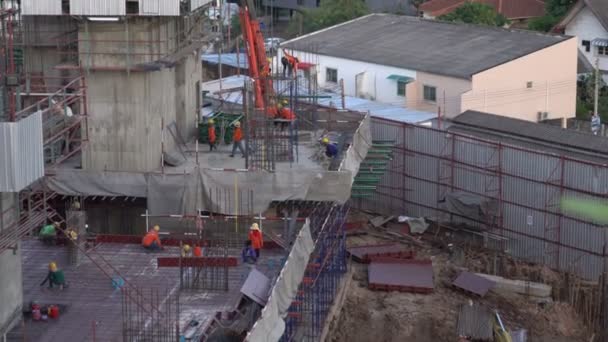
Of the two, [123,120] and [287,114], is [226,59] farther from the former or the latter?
[123,120]

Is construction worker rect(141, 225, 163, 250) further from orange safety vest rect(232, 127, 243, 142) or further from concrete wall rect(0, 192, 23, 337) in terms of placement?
orange safety vest rect(232, 127, 243, 142)

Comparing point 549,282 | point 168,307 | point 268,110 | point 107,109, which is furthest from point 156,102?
point 549,282

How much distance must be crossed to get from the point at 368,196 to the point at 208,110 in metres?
6.63

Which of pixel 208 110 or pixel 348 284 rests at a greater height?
pixel 208 110

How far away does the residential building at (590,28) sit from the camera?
66688 mm

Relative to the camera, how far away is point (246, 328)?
1035 inches

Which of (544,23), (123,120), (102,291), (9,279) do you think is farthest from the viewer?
(544,23)

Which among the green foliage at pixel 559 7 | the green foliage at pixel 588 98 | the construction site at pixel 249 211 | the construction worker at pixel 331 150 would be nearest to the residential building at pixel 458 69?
the green foliage at pixel 588 98

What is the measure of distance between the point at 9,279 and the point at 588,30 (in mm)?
47963

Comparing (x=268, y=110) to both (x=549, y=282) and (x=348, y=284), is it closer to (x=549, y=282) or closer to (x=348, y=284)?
(x=348, y=284)

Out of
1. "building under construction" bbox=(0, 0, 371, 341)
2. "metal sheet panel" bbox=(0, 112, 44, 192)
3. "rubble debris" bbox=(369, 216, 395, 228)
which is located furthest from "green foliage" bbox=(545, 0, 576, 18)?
"metal sheet panel" bbox=(0, 112, 44, 192)

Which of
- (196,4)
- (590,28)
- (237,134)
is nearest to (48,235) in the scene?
(237,134)

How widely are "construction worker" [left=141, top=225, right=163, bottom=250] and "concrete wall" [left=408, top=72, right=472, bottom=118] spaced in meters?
21.0

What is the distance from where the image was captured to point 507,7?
79500mm
